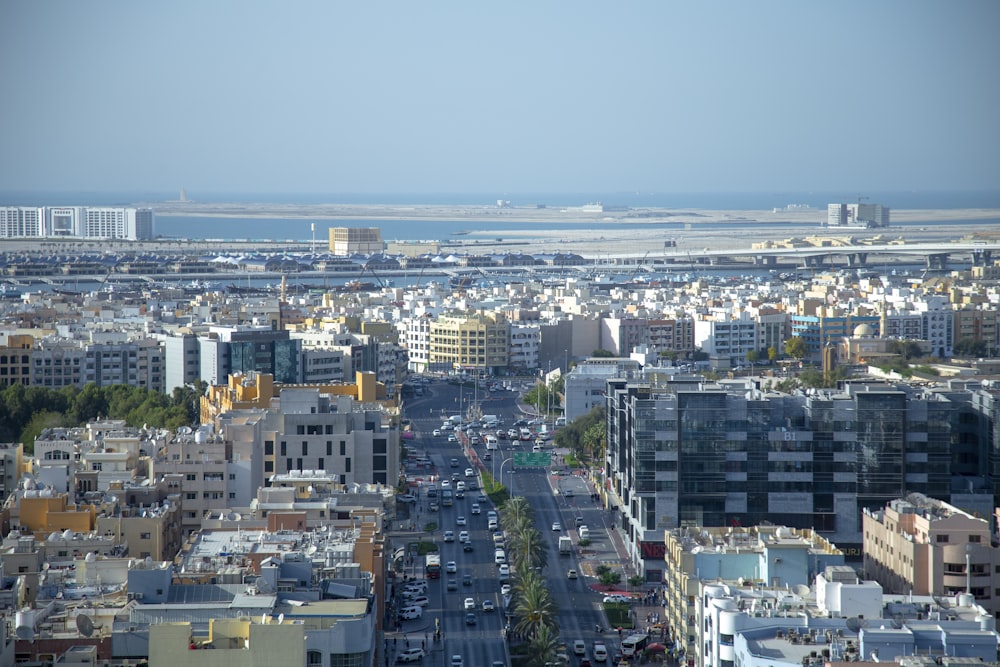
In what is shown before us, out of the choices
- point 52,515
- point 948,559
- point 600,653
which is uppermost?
point 52,515

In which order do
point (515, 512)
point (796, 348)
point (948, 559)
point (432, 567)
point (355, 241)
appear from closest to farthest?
1. point (948, 559)
2. point (432, 567)
3. point (515, 512)
4. point (796, 348)
5. point (355, 241)

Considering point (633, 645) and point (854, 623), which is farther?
point (633, 645)

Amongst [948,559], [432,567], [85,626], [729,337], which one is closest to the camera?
[85,626]

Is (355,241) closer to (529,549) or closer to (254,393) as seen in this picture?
(254,393)

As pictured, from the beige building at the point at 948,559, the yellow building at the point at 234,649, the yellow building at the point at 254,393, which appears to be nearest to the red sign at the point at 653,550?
the beige building at the point at 948,559

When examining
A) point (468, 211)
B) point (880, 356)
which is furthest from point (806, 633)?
point (468, 211)

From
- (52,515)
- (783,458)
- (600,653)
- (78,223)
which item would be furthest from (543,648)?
(78,223)

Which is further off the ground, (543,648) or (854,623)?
(854,623)
